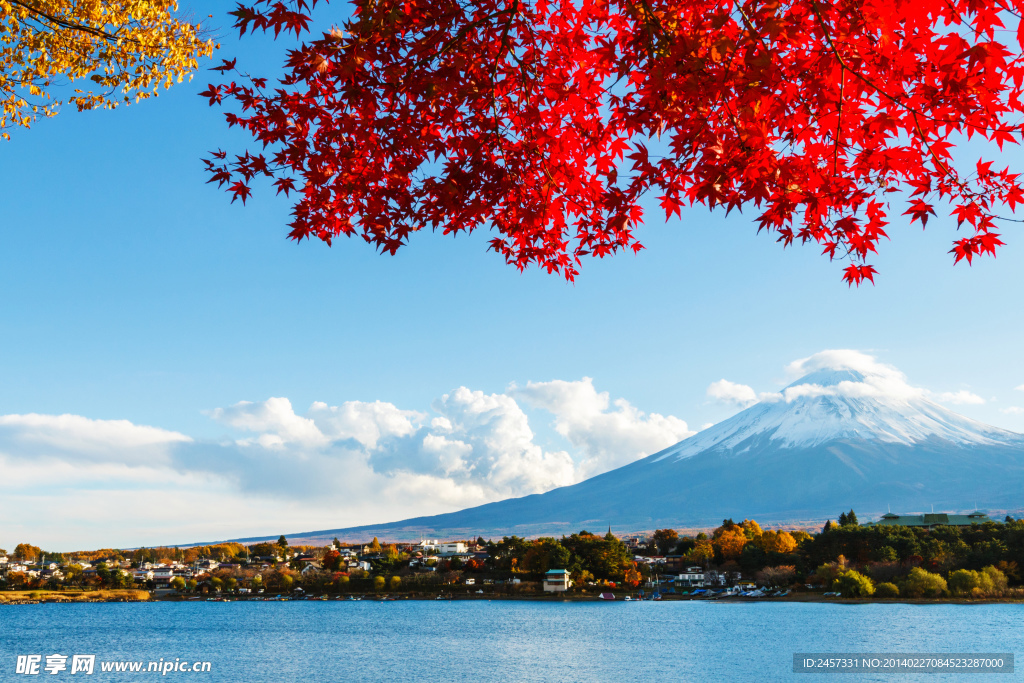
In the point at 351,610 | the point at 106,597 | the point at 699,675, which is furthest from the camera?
the point at 106,597

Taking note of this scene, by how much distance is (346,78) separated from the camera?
3.49m

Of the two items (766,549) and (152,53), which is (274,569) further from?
(152,53)

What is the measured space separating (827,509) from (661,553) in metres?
125

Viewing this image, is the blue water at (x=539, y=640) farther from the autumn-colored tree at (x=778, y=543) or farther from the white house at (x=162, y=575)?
the white house at (x=162, y=575)

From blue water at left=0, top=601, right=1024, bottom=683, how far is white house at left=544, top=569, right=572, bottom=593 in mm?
3712

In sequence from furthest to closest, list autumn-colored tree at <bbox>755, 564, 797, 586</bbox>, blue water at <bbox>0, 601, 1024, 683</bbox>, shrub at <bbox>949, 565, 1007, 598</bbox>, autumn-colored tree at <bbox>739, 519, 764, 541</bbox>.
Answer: autumn-colored tree at <bbox>739, 519, 764, 541</bbox>
autumn-colored tree at <bbox>755, 564, 797, 586</bbox>
shrub at <bbox>949, 565, 1007, 598</bbox>
blue water at <bbox>0, 601, 1024, 683</bbox>

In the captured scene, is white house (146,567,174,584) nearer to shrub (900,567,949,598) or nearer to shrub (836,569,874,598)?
shrub (836,569,874,598)

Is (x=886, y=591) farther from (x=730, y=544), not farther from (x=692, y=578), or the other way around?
(x=692, y=578)

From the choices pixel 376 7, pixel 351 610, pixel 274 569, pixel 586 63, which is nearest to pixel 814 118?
pixel 586 63

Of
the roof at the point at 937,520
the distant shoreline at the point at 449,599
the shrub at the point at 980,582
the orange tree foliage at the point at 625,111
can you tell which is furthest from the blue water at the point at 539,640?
the orange tree foliage at the point at 625,111

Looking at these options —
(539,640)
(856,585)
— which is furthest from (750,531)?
(539,640)

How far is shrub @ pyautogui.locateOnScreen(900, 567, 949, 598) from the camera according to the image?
174ft

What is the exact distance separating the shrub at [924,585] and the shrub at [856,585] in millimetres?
2679

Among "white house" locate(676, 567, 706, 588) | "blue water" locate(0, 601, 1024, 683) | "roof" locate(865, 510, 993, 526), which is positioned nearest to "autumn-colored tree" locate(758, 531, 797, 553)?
"blue water" locate(0, 601, 1024, 683)
